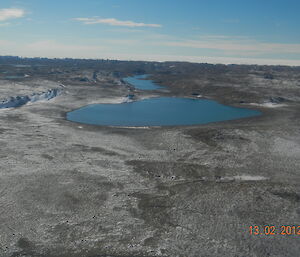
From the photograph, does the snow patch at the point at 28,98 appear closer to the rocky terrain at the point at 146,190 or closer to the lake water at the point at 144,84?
the rocky terrain at the point at 146,190

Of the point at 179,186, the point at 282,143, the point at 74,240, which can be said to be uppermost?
the point at 282,143

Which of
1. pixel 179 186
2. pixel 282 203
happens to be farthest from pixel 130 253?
pixel 282 203

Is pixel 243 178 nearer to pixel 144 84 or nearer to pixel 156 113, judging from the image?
pixel 156 113

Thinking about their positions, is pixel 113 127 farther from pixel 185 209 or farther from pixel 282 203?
pixel 282 203

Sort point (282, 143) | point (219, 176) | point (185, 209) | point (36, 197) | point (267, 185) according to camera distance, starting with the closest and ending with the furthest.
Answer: point (185, 209), point (36, 197), point (267, 185), point (219, 176), point (282, 143)
